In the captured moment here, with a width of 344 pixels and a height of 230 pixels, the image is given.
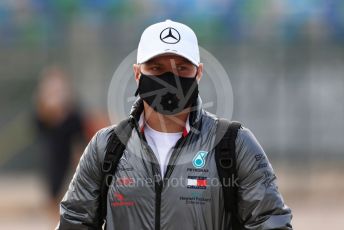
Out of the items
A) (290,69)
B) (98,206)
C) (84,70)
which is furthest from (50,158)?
(98,206)

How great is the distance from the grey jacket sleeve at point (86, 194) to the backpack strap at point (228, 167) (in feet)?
1.92

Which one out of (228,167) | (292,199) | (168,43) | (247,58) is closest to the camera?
(228,167)

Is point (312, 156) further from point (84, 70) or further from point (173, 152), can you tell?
point (173, 152)

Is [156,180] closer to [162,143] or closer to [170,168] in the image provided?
[170,168]

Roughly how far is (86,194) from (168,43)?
0.85 m

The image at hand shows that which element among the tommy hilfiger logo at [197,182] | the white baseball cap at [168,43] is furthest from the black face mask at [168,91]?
the tommy hilfiger logo at [197,182]

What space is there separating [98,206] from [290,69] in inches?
570

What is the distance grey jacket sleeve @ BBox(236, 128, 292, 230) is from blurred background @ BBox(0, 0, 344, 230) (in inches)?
550

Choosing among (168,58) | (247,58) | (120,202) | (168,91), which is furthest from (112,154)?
(247,58)

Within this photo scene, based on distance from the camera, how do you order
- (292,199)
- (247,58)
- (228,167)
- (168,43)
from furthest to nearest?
(247,58)
(292,199)
(168,43)
(228,167)

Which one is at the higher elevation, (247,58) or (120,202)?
(247,58)

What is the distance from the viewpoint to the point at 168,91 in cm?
463

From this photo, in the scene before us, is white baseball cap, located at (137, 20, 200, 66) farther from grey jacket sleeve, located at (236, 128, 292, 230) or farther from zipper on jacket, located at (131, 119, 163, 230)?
grey jacket sleeve, located at (236, 128, 292, 230)

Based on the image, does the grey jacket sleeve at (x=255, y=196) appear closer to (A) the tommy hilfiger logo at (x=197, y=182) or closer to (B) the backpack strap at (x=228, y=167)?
(B) the backpack strap at (x=228, y=167)
